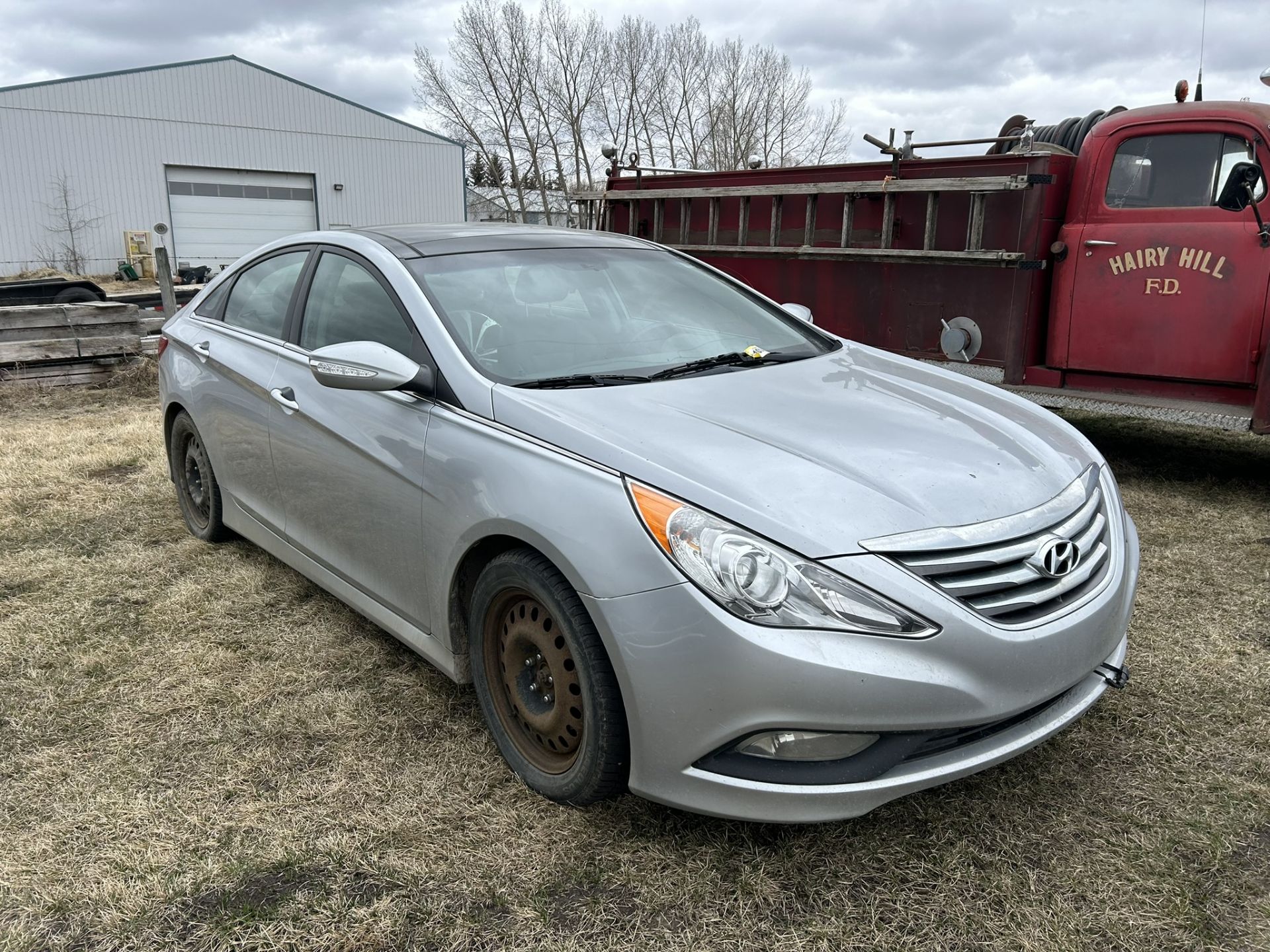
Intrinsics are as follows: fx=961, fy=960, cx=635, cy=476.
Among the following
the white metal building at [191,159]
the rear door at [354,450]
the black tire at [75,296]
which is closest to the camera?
the rear door at [354,450]

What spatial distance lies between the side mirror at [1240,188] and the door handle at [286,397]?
4877mm

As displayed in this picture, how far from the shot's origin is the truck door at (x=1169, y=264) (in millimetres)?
5199

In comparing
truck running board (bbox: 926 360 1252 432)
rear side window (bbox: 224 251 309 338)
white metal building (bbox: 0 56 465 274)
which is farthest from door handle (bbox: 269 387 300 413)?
white metal building (bbox: 0 56 465 274)

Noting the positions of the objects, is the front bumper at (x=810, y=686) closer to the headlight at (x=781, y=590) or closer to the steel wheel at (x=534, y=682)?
the headlight at (x=781, y=590)

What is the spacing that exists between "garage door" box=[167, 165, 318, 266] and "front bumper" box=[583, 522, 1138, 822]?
29.4 m

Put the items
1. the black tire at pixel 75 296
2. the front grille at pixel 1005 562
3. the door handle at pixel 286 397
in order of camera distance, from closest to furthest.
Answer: the front grille at pixel 1005 562 < the door handle at pixel 286 397 < the black tire at pixel 75 296

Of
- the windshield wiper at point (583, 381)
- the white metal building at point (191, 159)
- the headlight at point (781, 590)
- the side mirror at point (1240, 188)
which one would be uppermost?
the white metal building at point (191, 159)

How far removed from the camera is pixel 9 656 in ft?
11.6

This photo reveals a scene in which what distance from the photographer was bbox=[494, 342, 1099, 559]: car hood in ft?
7.06

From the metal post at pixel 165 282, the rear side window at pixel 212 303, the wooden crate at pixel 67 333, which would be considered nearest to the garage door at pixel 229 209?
the metal post at pixel 165 282

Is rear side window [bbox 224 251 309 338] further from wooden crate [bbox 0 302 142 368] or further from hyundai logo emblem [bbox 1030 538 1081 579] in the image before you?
wooden crate [bbox 0 302 142 368]

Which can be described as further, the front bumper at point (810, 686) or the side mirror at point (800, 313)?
the side mirror at point (800, 313)

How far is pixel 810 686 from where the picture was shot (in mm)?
1988

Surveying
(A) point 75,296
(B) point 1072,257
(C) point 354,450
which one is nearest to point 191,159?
(A) point 75,296
